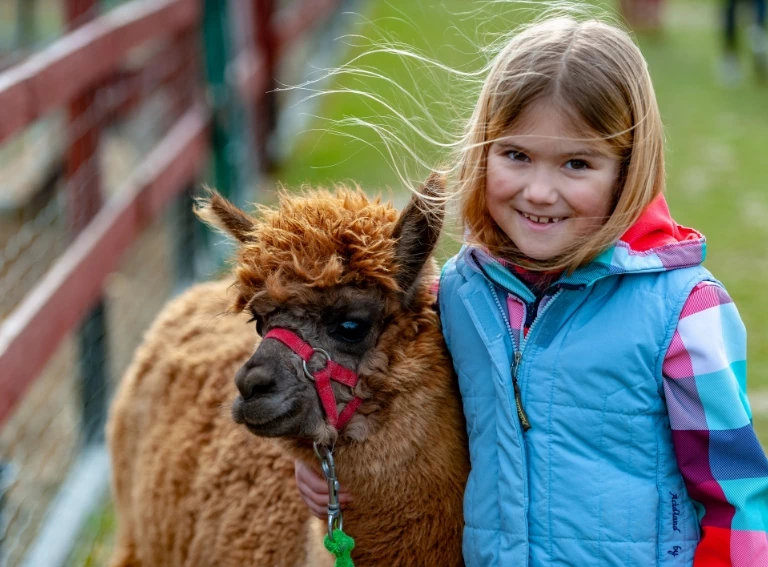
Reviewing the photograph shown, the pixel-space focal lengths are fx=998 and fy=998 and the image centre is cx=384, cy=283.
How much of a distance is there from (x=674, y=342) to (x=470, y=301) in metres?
0.48

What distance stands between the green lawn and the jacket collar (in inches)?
18.4

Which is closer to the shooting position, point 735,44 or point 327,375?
point 327,375

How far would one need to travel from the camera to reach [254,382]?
2178mm

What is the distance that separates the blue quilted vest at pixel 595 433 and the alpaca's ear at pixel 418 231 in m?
0.30

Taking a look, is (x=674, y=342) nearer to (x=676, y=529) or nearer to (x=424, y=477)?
(x=676, y=529)

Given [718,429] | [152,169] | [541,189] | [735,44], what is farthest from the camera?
[735,44]

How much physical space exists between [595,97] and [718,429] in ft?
2.38

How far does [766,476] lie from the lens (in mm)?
2039

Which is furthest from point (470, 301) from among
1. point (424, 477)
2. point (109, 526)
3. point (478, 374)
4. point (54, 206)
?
point (54, 206)

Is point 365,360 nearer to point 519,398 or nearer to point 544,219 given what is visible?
point 519,398

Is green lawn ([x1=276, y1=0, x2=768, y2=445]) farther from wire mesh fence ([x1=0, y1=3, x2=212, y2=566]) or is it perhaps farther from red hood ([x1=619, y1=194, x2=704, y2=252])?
wire mesh fence ([x1=0, y1=3, x2=212, y2=566])

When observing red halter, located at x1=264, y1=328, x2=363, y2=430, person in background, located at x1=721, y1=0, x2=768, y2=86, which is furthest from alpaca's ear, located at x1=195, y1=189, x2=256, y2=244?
person in background, located at x1=721, y1=0, x2=768, y2=86

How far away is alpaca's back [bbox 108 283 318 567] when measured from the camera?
113 inches

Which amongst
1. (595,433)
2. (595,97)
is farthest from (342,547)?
(595,97)
